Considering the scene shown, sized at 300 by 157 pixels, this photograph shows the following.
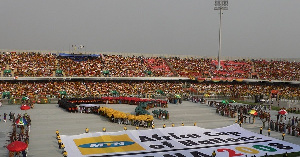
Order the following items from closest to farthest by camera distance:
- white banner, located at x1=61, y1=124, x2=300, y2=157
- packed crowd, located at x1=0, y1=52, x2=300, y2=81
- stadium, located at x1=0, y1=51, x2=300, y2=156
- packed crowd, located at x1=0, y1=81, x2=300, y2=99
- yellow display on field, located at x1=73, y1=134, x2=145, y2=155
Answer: white banner, located at x1=61, y1=124, x2=300, y2=157 → yellow display on field, located at x1=73, y1=134, x2=145, y2=155 → stadium, located at x1=0, y1=51, x2=300, y2=156 → packed crowd, located at x1=0, y1=81, x2=300, y2=99 → packed crowd, located at x1=0, y1=52, x2=300, y2=81

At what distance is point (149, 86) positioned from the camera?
2854 inches

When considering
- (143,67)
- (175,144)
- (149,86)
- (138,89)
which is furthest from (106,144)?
(143,67)

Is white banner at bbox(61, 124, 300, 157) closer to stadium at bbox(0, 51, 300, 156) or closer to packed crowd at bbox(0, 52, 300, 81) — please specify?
stadium at bbox(0, 51, 300, 156)

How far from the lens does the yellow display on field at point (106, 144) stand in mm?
26892

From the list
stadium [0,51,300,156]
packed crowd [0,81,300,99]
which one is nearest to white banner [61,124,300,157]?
stadium [0,51,300,156]

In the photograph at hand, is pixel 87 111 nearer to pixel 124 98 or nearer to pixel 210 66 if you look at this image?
pixel 124 98

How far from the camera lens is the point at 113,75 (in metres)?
73.9

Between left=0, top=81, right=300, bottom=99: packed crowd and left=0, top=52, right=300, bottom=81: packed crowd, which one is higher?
left=0, top=52, right=300, bottom=81: packed crowd

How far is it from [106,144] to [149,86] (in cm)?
4415

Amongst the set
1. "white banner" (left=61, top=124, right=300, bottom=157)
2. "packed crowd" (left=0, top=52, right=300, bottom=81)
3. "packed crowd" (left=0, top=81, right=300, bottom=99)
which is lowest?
"white banner" (left=61, top=124, right=300, bottom=157)

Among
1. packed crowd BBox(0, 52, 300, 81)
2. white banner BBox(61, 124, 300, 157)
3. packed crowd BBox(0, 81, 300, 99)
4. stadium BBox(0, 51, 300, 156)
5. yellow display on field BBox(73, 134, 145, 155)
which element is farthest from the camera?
packed crowd BBox(0, 52, 300, 81)

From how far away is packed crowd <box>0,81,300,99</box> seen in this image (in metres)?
63.4

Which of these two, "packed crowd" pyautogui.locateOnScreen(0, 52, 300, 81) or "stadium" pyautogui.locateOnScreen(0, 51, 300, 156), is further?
"packed crowd" pyautogui.locateOnScreen(0, 52, 300, 81)

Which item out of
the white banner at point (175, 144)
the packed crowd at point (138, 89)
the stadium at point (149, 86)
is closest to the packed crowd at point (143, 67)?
the stadium at point (149, 86)
